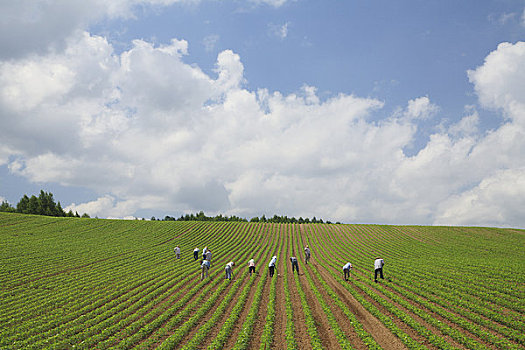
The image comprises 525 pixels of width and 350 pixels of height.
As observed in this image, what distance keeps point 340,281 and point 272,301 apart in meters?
7.70

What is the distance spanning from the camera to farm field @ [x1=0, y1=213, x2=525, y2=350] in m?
13.2

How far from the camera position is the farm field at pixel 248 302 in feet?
43.2

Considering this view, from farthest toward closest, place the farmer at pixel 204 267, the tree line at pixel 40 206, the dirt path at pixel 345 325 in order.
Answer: the tree line at pixel 40 206, the farmer at pixel 204 267, the dirt path at pixel 345 325

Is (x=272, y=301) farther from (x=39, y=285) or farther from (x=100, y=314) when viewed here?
(x=39, y=285)

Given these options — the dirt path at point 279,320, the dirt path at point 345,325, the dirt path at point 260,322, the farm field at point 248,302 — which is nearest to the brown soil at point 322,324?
the farm field at point 248,302

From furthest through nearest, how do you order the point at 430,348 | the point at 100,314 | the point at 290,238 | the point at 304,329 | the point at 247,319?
the point at 290,238 → the point at 100,314 → the point at 247,319 → the point at 304,329 → the point at 430,348

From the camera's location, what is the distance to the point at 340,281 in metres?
23.5

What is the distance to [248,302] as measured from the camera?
738 inches

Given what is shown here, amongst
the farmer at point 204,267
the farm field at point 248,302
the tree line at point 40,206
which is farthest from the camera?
the tree line at point 40,206

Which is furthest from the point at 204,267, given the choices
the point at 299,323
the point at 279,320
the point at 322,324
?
the point at 322,324

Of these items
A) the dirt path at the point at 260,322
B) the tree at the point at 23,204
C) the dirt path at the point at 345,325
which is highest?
the tree at the point at 23,204

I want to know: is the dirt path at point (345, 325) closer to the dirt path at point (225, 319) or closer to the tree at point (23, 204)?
the dirt path at point (225, 319)

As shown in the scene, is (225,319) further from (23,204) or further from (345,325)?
(23,204)

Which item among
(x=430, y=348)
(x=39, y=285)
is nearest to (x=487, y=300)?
(x=430, y=348)
